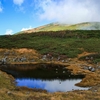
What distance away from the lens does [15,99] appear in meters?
28.5

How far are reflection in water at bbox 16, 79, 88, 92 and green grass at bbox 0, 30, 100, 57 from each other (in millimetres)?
35048

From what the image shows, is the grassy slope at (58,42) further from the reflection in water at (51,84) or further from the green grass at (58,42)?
the reflection in water at (51,84)

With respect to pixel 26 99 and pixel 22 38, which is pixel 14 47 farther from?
pixel 26 99

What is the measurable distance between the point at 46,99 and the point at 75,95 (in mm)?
5002

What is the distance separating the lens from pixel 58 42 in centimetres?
10038

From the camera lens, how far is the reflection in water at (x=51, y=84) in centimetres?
4133

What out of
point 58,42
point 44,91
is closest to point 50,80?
point 44,91

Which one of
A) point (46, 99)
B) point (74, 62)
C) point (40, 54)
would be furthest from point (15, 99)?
point (40, 54)

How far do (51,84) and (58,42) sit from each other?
5690 cm

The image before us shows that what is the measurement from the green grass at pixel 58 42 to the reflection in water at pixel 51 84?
115ft

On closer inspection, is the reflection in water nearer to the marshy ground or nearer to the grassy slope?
the marshy ground

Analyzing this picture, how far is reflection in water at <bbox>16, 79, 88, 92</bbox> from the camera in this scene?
41.3 meters

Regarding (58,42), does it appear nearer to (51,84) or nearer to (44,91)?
(51,84)

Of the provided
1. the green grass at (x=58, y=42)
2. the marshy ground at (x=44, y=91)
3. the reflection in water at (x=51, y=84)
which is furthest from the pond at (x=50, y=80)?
the green grass at (x=58, y=42)
